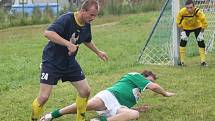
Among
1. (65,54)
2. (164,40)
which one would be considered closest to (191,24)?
(164,40)

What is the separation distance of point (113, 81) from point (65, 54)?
3909 mm

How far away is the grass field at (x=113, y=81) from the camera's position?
714 centimetres

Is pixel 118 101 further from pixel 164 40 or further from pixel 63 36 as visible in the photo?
pixel 164 40

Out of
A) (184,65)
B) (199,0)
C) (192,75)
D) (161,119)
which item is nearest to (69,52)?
(161,119)

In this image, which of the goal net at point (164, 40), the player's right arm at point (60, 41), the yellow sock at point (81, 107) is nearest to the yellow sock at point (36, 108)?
the yellow sock at point (81, 107)

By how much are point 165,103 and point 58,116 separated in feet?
5.89

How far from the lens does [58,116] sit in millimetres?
6684

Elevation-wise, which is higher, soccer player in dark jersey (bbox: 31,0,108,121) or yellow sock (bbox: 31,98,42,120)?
soccer player in dark jersey (bbox: 31,0,108,121)

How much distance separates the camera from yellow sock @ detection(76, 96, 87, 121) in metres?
6.34

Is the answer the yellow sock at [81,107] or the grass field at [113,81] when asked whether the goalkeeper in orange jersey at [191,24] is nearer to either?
the grass field at [113,81]

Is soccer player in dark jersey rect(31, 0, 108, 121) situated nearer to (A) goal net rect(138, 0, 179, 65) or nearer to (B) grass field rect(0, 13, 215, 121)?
(B) grass field rect(0, 13, 215, 121)

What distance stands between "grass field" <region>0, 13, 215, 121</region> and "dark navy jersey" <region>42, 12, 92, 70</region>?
1.05 meters

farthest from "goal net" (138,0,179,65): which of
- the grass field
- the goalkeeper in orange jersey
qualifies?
the grass field

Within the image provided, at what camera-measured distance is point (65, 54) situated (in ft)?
20.1
